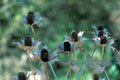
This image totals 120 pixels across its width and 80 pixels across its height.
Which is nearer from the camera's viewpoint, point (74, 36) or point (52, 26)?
point (74, 36)

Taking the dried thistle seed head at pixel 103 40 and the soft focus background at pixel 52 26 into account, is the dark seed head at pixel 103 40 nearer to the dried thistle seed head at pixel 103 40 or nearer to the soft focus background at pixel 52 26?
the dried thistle seed head at pixel 103 40

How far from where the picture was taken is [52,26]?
2.59 m

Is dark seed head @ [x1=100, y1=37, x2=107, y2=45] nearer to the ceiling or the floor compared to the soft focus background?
nearer to the floor

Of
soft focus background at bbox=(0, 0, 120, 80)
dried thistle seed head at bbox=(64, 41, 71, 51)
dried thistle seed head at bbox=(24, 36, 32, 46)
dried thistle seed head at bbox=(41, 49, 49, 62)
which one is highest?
soft focus background at bbox=(0, 0, 120, 80)

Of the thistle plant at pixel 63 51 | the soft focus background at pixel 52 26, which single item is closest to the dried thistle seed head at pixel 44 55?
the thistle plant at pixel 63 51

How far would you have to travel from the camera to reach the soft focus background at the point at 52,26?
1812 mm

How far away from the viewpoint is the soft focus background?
181 centimetres

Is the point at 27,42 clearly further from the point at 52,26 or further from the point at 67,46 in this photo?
the point at 52,26

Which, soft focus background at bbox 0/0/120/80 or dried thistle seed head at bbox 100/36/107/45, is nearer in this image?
dried thistle seed head at bbox 100/36/107/45

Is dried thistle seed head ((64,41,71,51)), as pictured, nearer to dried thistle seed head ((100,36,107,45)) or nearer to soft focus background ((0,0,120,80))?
dried thistle seed head ((100,36,107,45))

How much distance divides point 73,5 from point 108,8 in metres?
0.36

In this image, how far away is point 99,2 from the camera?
268cm

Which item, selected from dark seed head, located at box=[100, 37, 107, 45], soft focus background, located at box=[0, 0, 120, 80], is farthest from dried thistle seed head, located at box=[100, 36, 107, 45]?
soft focus background, located at box=[0, 0, 120, 80]

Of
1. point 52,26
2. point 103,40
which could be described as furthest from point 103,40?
point 52,26
